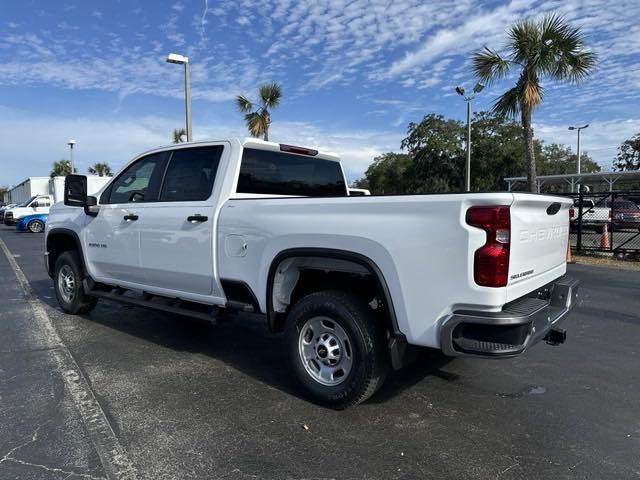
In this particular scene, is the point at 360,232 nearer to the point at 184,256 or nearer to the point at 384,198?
the point at 384,198

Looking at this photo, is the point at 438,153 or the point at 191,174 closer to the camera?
the point at 191,174

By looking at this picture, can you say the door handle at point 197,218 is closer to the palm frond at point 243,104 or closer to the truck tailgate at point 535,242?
the truck tailgate at point 535,242

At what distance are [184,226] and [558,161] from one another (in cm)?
5295

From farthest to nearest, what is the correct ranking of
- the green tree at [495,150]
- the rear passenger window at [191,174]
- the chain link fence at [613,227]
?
the green tree at [495,150] < the chain link fence at [613,227] < the rear passenger window at [191,174]

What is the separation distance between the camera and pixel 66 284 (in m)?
6.63

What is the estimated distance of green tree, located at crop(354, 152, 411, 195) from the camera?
4530 cm

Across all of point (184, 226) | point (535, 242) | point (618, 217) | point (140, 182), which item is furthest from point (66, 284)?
point (618, 217)

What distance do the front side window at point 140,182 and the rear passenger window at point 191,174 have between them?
0.54 ft

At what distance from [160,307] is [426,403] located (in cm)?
267

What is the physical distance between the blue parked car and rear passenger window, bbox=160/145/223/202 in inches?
919

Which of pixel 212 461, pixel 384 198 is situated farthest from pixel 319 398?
pixel 384 198

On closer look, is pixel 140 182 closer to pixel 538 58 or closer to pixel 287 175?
pixel 287 175

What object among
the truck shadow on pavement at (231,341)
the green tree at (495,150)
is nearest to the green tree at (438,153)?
the green tree at (495,150)

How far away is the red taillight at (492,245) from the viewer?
289 cm
